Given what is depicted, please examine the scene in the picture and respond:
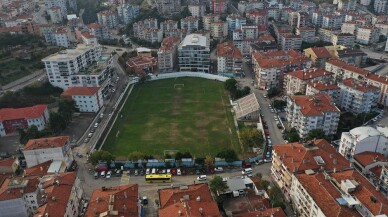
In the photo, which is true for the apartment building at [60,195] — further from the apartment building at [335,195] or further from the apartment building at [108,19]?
the apartment building at [108,19]

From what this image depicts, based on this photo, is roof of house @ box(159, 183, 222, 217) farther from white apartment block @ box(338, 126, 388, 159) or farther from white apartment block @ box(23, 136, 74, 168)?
white apartment block @ box(338, 126, 388, 159)

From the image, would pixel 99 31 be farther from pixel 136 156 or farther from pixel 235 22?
pixel 136 156

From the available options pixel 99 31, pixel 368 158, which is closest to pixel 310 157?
pixel 368 158

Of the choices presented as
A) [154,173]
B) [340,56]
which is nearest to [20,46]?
[154,173]

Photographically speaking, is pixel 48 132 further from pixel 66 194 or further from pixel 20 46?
pixel 20 46

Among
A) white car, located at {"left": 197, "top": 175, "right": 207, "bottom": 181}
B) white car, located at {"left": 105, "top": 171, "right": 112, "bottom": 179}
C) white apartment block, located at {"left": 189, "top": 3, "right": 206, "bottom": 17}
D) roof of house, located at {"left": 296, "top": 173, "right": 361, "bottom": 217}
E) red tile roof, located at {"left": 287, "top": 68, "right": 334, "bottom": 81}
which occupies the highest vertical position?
white apartment block, located at {"left": 189, "top": 3, "right": 206, "bottom": 17}

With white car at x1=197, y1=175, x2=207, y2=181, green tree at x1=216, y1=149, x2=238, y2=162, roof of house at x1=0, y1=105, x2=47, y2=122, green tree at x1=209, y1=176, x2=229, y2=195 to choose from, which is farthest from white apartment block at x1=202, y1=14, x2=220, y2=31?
green tree at x1=209, y1=176, x2=229, y2=195

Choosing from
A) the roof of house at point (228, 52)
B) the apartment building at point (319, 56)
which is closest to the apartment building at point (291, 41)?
the apartment building at point (319, 56)
